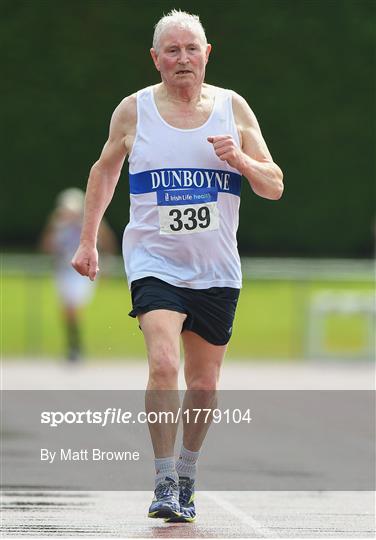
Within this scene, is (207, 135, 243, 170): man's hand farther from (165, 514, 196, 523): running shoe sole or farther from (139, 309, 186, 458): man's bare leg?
(165, 514, 196, 523): running shoe sole

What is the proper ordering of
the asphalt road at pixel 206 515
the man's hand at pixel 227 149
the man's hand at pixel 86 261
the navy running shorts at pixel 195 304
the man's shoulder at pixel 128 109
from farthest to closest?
the man's hand at pixel 86 261 → the man's shoulder at pixel 128 109 → the navy running shorts at pixel 195 304 → the asphalt road at pixel 206 515 → the man's hand at pixel 227 149

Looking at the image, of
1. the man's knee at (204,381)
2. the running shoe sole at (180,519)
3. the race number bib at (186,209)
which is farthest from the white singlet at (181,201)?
the running shoe sole at (180,519)

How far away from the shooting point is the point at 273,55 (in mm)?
32688

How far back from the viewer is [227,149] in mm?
6559

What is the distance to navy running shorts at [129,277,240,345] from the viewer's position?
678 cm

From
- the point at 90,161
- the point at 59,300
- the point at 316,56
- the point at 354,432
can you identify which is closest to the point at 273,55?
the point at 316,56

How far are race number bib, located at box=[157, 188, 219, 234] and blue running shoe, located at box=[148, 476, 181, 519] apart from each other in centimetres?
104

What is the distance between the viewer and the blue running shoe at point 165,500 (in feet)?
21.8

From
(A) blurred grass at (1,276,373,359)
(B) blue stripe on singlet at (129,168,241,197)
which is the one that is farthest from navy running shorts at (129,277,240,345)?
(A) blurred grass at (1,276,373,359)

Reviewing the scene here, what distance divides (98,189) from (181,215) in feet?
1.60

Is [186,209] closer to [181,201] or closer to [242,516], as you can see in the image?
[181,201]

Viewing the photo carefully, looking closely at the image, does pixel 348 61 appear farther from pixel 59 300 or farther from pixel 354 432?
pixel 354 432

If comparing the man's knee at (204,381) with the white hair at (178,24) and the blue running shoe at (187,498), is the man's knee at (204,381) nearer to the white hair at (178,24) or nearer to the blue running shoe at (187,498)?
the blue running shoe at (187,498)

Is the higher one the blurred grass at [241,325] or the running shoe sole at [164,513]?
the blurred grass at [241,325]
